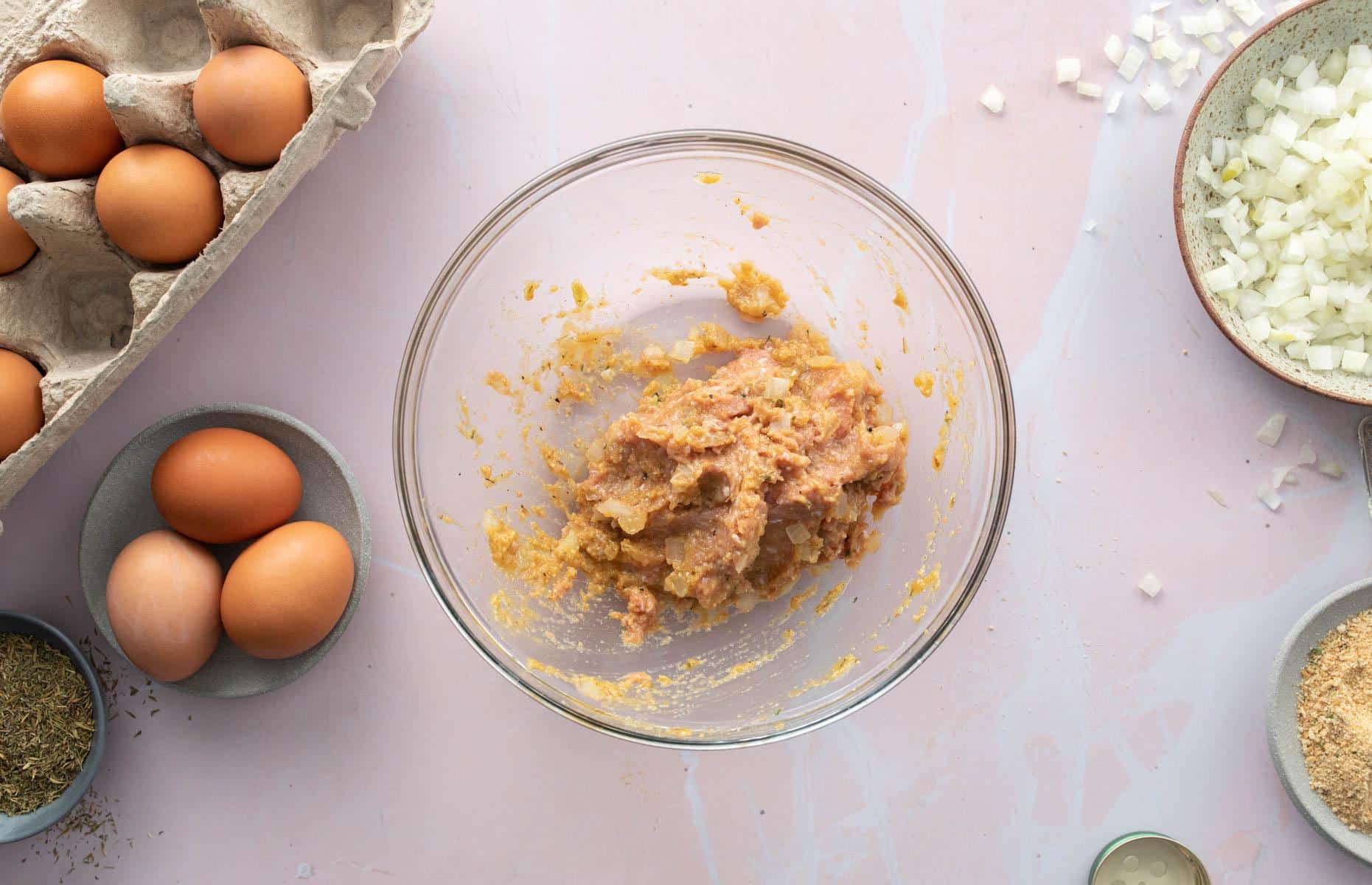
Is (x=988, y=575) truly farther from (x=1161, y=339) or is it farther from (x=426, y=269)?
(x=426, y=269)

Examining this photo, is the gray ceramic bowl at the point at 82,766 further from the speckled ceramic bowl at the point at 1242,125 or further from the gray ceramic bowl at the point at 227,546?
the speckled ceramic bowl at the point at 1242,125

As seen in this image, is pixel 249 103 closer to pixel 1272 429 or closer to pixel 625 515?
pixel 625 515

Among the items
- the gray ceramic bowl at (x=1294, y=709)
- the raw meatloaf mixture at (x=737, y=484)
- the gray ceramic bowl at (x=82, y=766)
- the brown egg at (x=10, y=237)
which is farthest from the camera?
the gray ceramic bowl at (x=1294, y=709)

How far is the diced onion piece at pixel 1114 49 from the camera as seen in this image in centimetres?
224

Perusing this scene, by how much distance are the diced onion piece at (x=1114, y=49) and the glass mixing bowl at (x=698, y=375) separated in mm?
757

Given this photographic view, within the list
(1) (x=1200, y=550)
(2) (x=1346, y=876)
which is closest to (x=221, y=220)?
(1) (x=1200, y=550)

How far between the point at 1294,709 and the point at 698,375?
166 centimetres

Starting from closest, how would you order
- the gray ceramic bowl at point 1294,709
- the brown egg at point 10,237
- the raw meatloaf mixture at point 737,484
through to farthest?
the raw meatloaf mixture at point 737,484 < the brown egg at point 10,237 < the gray ceramic bowl at point 1294,709

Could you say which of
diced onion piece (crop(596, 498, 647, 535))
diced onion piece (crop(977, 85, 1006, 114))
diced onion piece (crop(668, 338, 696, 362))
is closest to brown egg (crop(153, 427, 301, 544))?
diced onion piece (crop(596, 498, 647, 535))

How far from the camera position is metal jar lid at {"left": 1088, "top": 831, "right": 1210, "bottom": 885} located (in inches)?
88.5

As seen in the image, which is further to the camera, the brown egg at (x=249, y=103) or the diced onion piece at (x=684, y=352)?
the diced onion piece at (x=684, y=352)

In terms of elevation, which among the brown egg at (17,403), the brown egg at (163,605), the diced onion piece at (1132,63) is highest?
the diced onion piece at (1132,63)

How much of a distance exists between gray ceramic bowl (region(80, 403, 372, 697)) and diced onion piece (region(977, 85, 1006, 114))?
175cm

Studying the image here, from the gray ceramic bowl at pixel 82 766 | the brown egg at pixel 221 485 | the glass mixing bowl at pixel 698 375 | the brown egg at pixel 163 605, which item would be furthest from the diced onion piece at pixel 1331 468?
the gray ceramic bowl at pixel 82 766
